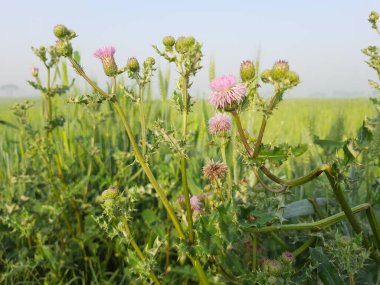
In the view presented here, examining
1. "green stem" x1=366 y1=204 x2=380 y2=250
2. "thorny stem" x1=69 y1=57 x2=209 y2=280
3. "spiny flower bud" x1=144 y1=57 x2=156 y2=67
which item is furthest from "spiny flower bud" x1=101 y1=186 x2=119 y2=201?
"green stem" x1=366 y1=204 x2=380 y2=250

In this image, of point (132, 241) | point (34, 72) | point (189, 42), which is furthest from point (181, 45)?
point (34, 72)

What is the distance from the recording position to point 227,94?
1.14 metres

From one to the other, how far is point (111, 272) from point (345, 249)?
1382 millimetres

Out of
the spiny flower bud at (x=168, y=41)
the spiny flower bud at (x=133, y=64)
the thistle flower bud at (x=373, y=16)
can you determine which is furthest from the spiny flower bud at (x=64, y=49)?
the thistle flower bud at (x=373, y=16)

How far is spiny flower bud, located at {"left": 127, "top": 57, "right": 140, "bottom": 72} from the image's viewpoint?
1.26 metres

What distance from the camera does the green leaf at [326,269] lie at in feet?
3.96

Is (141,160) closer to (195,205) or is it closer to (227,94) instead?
(227,94)

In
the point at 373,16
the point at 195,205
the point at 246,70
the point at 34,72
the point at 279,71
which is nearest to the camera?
the point at 279,71

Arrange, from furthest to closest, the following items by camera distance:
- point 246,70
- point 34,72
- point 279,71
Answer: point 34,72, point 246,70, point 279,71

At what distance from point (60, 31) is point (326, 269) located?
1024 mm

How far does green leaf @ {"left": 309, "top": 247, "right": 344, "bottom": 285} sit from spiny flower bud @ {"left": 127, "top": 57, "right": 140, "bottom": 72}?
71cm

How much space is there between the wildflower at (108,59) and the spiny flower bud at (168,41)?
16 centimetres

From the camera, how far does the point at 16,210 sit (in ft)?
7.88

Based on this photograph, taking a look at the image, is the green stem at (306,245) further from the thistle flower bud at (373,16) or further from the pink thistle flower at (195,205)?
the thistle flower bud at (373,16)
